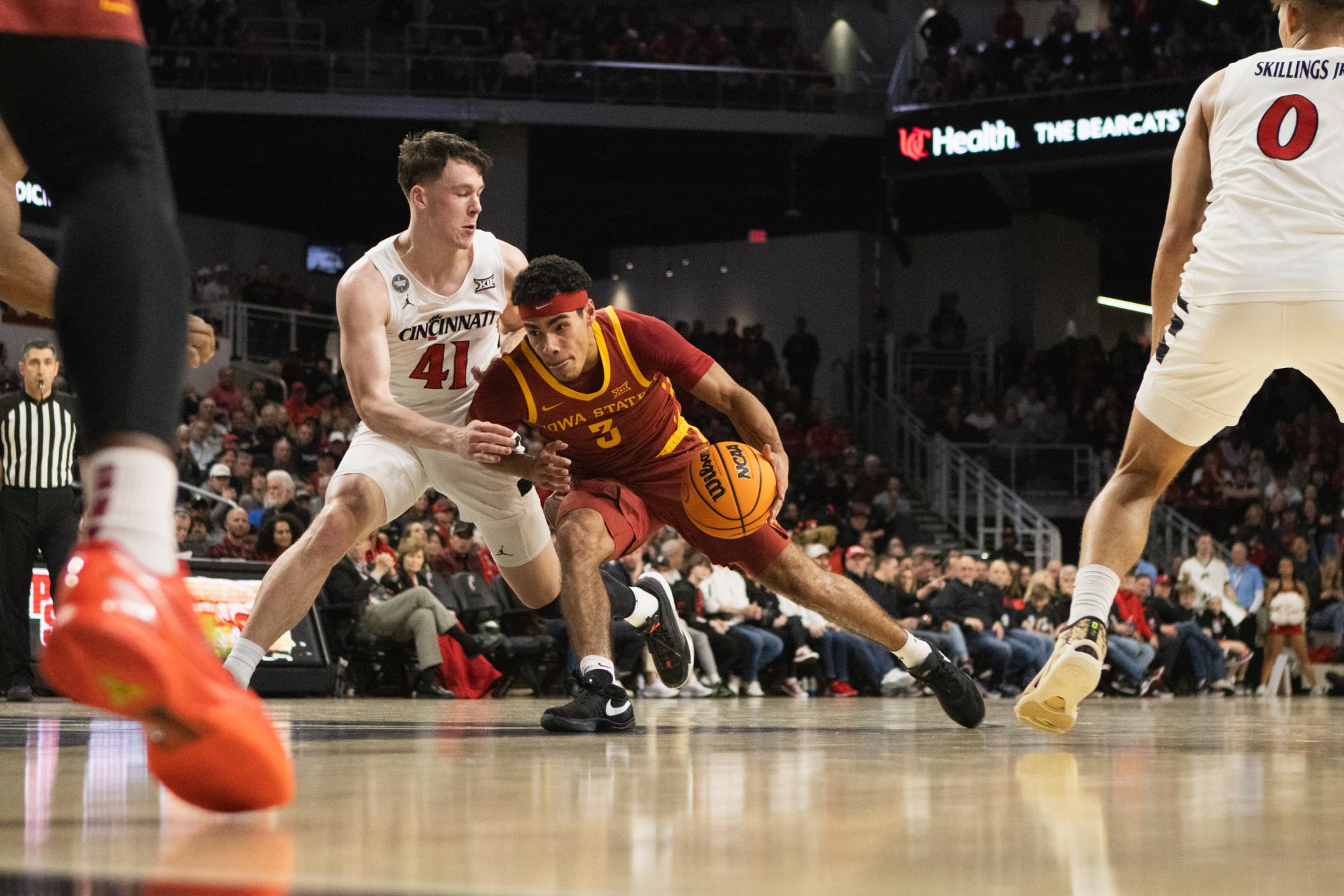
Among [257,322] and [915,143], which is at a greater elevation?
[915,143]

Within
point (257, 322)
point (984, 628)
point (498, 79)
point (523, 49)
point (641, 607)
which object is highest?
point (523, 49)

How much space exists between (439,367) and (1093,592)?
7.15ft

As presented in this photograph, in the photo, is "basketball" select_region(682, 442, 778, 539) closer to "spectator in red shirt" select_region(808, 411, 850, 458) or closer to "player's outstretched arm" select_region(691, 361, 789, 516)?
"player's outstretched arm" select_region(691, 361, 789, 516)

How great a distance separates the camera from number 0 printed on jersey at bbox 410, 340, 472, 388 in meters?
4.95

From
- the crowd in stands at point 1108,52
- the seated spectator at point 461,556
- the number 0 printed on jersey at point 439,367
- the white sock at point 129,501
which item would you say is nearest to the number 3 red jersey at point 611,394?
the number 0 printed on jersey at point 439,367

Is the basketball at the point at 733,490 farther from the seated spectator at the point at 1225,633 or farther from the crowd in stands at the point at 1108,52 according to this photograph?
the crowd in stands at the point at 1108,52

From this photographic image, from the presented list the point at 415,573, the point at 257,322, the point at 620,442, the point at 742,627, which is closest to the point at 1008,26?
the point at 257,322

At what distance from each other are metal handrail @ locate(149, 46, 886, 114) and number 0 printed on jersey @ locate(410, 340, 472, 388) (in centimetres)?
1563

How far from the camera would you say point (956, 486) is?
20.3 meters

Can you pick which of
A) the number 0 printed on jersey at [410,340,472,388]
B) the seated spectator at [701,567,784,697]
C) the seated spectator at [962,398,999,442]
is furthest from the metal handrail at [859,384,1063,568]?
the number 0 printed on jersey at [410,340,472,388]

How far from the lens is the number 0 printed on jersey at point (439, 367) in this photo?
495cm

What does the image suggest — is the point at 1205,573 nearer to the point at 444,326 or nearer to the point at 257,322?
the point at 257,322

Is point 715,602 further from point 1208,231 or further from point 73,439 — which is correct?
point 1208,231

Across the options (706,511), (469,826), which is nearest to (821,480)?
(706,511)
